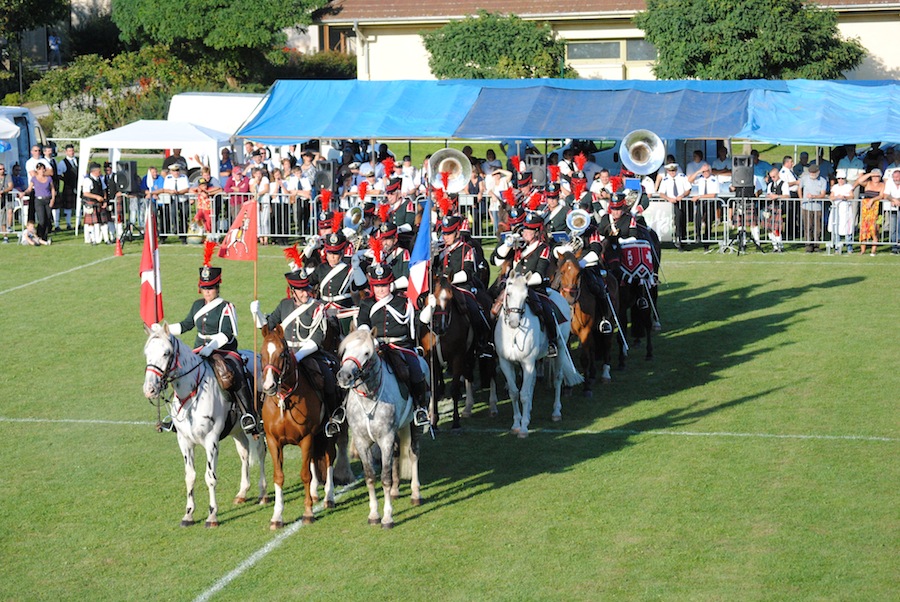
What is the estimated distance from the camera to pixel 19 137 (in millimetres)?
36781

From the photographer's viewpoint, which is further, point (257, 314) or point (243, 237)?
point (243, 237)

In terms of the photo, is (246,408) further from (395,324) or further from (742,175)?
(742,175)

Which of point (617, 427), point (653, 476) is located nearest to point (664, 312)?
point (617, 427)

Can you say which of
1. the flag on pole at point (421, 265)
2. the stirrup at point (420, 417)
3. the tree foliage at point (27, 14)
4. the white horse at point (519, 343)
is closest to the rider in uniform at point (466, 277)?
the white horse at point (519, 343)

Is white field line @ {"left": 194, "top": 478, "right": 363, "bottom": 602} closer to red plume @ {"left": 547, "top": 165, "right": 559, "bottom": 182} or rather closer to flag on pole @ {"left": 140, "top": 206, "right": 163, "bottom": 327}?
flag on pole @ {"left": 140, "top": 206, "right": 163, "bottom": 327}

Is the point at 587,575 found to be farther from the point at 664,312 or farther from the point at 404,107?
the point at 404,107

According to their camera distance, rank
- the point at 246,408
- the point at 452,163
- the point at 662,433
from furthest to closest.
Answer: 1. the point at 452,163
2. the point at 662,433
3. the point at 246,408

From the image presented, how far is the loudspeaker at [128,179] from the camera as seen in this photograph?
29531mm

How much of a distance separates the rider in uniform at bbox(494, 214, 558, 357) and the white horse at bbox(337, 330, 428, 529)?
343cm

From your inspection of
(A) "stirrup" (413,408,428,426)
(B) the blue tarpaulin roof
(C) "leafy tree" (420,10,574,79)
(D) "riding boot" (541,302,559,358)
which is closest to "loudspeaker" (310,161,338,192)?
(B) the blue tarpaulin roof

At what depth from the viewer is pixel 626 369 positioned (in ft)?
59.7

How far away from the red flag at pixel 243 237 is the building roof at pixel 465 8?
133 ft

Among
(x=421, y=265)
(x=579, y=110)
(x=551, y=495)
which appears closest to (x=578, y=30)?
(x=579, y=110)

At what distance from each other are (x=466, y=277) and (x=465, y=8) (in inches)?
1614
